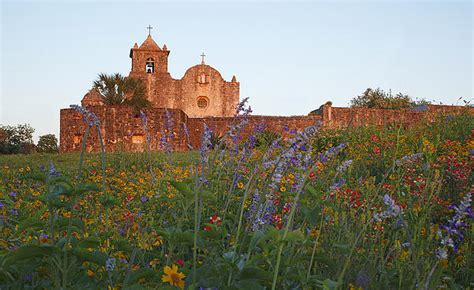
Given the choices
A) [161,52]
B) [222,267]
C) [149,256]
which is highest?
[161,52]

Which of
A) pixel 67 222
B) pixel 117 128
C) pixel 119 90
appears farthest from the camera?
pixel 119 90

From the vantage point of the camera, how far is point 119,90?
87.2ft

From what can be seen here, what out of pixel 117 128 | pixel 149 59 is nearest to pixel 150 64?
pixel 149 59

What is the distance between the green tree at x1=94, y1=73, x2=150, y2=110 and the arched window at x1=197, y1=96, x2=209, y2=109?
13.8m

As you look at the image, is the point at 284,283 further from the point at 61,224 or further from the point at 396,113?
the point at 396,113

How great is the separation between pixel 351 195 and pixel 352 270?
143 cm

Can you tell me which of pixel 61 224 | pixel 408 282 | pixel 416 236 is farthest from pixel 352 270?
pixel 61 224

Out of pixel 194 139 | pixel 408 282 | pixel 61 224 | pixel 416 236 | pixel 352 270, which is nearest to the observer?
pixel 61 224

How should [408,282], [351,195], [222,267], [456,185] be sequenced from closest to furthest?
[222,267]
[408,282]
[351,195]
[456,185]

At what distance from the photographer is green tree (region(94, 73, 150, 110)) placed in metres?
26.4

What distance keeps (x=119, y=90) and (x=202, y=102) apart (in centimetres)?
1473

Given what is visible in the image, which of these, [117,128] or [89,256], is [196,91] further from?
[89,256]

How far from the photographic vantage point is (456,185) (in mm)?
4145

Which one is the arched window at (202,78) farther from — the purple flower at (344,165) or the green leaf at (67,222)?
the green leaf at (67,222)
